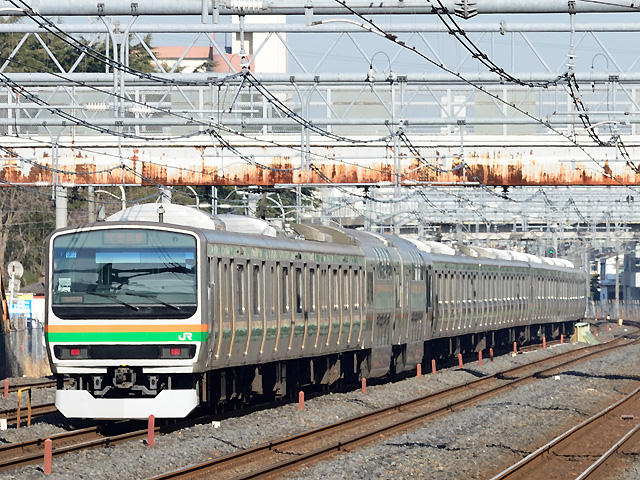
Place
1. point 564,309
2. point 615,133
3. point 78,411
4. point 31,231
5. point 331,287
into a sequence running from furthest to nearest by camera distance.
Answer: point 31,231 < point 564,309 < point 615,133 < point 331,287 < point 78,411

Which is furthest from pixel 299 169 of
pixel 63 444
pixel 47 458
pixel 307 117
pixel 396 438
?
pixel 47 458

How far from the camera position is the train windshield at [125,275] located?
679 inches

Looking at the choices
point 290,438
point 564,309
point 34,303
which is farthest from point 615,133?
point 564,309

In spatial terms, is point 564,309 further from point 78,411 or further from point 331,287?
point 78,411

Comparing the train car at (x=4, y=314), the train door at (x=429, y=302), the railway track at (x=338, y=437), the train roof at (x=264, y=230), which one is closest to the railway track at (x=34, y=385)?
the train car at (x=4, y=314)

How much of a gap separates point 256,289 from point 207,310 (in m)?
→ 2.29

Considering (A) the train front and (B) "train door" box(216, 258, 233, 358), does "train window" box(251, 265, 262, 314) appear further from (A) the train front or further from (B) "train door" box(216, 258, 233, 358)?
(A) the train front

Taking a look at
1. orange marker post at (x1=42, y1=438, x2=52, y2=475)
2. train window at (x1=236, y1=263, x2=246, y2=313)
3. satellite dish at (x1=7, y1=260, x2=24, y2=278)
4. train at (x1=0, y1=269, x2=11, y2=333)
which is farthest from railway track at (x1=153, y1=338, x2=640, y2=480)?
satellite dish at (x1=7, y1=260, x2=24, y2=278)

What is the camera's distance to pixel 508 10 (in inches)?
605

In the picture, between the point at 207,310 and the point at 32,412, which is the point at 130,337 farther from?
the point at 32,412

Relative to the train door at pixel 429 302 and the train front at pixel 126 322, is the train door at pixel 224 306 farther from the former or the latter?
the train door at pixel 429 302

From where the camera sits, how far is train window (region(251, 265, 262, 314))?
1956 cm

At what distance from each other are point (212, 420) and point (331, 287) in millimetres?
4689

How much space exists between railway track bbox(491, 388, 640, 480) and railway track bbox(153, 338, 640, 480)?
2435mm
